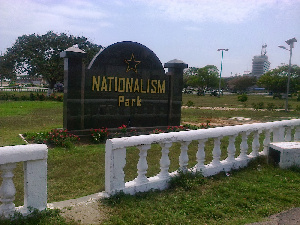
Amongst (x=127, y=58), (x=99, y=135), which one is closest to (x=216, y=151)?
(x=99, y=135)

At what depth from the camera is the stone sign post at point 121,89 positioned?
352 inches

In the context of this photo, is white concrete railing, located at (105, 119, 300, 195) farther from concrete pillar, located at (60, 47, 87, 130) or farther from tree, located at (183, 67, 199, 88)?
tree, located at (183, 67, 199, 88)

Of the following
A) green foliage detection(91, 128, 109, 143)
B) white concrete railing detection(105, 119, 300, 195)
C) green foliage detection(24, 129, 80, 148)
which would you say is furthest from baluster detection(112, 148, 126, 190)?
green foliage detection(91, 128, 109, 143)

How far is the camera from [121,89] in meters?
9.78

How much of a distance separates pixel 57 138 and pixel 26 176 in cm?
487

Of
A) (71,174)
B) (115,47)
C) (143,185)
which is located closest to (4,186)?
(143,185)

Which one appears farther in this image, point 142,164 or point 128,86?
point 128,86

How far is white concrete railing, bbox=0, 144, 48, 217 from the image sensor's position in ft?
9.77

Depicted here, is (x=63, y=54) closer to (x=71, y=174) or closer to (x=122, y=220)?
(x=71, y=174)

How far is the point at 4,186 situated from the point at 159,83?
26.5 feet

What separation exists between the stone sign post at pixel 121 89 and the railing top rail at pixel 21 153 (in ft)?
19.2

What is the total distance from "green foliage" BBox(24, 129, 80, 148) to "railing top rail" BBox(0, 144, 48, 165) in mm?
4547

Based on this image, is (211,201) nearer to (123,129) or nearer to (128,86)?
(123,129)

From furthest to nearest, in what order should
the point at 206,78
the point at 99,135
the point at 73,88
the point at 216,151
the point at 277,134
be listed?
the point at 206,78, the point at 73,88, the point at 99,135, the point at 277,134, the point at 216,151
